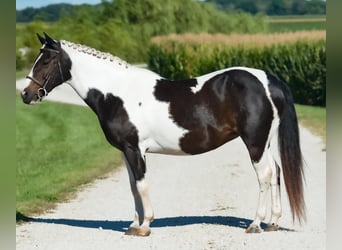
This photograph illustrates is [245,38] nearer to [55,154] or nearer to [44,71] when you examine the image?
[55,154]

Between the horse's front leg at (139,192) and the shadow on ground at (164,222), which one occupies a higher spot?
the horse's front leg at (139,192)

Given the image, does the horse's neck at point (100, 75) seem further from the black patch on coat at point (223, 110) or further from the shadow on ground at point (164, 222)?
the shadow on ground at point (164, 222)

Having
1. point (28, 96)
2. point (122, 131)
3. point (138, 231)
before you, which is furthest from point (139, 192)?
point (28, 96)

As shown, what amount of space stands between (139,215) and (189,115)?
109cm

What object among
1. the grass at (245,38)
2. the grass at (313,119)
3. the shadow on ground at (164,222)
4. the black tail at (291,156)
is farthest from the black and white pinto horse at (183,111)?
the grass at (245,38)

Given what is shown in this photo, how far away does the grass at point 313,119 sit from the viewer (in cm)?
1400

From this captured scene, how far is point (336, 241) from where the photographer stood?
5.58 meters

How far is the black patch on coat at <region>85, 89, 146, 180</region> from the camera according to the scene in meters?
6.63

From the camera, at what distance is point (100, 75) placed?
6.82 metres

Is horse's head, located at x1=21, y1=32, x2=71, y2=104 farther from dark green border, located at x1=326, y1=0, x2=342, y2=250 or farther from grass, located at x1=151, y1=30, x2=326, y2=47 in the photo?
grass, located at x1=151, y1=30, x2=326, y2=47

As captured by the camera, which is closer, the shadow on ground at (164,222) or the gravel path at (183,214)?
the gravel path at (183,214)

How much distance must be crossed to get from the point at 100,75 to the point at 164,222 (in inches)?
66.1

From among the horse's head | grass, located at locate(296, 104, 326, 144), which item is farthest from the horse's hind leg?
grass, located at locate(296, 104, 326, 144)

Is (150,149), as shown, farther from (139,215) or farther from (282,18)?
(282,18)
